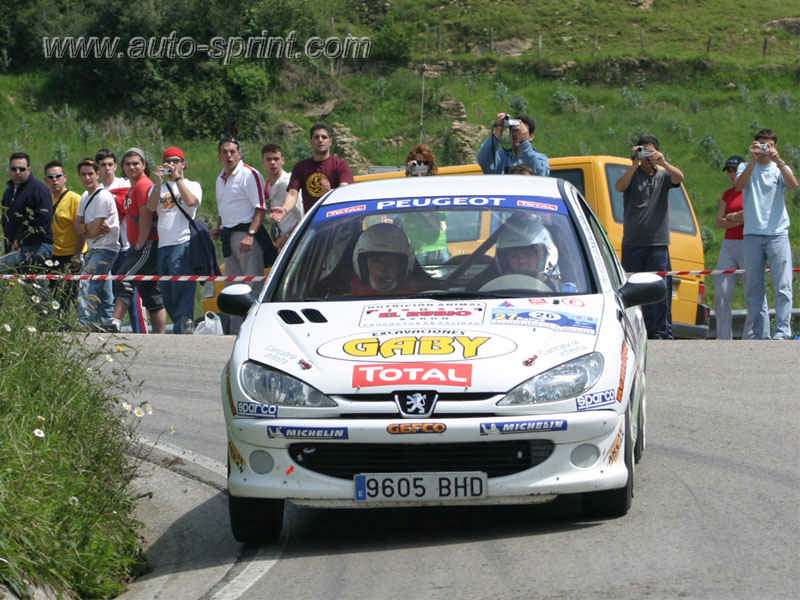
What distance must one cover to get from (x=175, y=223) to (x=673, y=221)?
5.42 metres

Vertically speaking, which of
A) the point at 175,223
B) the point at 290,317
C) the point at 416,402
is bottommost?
the point at 175,223

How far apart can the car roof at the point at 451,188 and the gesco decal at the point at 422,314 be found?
1094mm

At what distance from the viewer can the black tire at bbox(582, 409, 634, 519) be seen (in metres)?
6.02

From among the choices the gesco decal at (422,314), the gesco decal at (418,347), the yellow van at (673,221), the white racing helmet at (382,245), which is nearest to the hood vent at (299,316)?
the gesco decal at (422,314)

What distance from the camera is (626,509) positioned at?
613 cm

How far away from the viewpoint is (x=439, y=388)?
5.61 m

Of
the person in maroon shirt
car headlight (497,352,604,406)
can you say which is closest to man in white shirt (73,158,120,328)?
the person in maroon shirt

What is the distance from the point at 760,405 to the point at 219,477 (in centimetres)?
392

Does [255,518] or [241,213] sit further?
[241,213]

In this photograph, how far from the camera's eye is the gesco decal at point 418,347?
229 inches

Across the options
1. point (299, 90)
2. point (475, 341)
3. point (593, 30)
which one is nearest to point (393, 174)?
point (475, 341)

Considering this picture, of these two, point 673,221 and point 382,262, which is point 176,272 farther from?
point 382,262

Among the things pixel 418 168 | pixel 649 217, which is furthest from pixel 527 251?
pixel 649 217

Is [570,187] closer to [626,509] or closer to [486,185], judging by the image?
[486,185]
